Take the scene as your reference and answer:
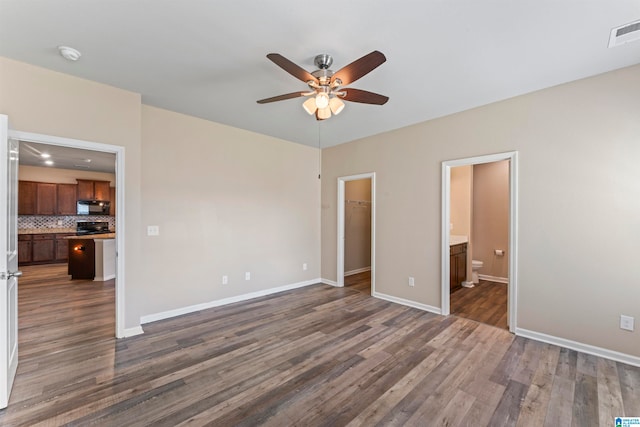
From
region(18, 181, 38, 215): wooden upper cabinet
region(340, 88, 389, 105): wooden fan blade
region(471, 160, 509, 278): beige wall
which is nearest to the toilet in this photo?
region(471, 160, 509, 278): beige wall

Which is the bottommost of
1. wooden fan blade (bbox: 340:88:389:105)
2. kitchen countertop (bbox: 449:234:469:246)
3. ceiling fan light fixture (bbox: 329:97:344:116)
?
kitchen countertop (bbox: 449:234:469:246)

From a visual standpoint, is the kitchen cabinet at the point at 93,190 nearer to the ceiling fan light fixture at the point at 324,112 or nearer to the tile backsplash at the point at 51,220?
the tile backsplash at the point at 51,220

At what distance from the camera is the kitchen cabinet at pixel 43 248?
6.68 metres

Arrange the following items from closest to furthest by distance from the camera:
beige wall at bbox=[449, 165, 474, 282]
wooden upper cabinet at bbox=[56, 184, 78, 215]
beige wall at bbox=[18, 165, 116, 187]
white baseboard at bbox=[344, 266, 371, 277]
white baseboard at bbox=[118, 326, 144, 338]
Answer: white baseboard at bbox=[118, 326, 144, 338]
beige wall at bbox=[449, 165, 474, 282]
white baseboard at bbox=[344, 266, 371, 277]
beige wall at bbox=[18, 165, 116, 187]
wooden upper cabinet at bbox=[56, 184, 78, 215]

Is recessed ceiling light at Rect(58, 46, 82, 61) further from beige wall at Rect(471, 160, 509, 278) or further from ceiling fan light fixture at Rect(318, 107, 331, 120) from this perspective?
beige wall at Rect(471, 160, 509, 278)

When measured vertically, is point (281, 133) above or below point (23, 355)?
above

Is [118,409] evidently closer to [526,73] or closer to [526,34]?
[526,34]

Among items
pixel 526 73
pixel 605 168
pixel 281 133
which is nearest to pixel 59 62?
pixel 281 133

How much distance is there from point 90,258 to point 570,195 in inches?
310

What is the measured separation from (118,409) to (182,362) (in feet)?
2.04

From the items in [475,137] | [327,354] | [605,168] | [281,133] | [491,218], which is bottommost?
[327,354]

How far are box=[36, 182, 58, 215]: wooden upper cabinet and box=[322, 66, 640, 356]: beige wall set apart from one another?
932cm

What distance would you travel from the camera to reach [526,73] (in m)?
2.58

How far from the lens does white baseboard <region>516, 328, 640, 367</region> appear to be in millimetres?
2471
